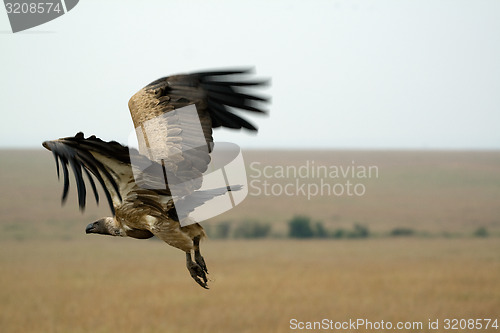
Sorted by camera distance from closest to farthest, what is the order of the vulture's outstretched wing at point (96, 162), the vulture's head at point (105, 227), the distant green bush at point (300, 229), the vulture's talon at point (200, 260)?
the vulture's outstretched wing at point (96, 162)
the vulture's talon at point (200, 260)
the vulture's head at point (105, 227)
the distant green bush at point (300, 229)

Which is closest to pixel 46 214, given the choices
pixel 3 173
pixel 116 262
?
pixel 3 173

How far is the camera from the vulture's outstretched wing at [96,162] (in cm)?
336

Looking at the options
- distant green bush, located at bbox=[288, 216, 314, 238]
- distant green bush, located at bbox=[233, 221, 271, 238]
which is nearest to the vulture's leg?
distant green bush, located at bbox=[233, 221, 271, 238]

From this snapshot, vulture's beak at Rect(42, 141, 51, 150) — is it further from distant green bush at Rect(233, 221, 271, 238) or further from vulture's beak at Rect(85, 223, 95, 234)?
distant green bush at Rect(233, 221, 271, 238)

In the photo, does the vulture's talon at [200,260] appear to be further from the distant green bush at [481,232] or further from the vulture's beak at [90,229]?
the distant green bush at [481,232]

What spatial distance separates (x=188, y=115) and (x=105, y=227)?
1.16m

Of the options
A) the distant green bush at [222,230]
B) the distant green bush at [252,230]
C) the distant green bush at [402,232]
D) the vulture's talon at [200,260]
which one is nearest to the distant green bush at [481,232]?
the distant green bush at [402,232]

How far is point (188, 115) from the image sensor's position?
471cm

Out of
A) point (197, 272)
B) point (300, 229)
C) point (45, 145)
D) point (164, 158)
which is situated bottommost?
point (300, 229)

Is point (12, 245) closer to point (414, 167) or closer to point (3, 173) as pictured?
point (3, 173)

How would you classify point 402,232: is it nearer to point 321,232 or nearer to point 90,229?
point 321,232

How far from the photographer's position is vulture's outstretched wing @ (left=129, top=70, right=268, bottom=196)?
4125 millimetres

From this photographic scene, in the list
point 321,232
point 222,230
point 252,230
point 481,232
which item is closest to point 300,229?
point 321,232

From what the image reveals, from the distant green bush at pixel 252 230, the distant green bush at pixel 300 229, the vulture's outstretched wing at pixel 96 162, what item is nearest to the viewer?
the vulture's outstretched wing at pixel 96 162
